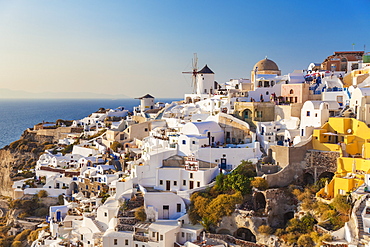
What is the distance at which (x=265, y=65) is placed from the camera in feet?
130

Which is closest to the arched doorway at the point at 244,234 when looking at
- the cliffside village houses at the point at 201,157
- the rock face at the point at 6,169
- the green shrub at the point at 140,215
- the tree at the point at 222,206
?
the tree at the point at 222,206

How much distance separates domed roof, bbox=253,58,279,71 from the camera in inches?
1558

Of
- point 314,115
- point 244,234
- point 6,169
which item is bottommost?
point 6,169

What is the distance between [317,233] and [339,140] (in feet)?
23.7

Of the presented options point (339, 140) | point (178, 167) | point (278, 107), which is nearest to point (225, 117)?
point (278, 107)

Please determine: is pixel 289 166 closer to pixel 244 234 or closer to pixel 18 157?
pixel 244 234

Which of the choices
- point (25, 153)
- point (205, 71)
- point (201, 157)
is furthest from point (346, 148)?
point (25, 153)

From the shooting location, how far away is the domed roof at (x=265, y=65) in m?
39.6

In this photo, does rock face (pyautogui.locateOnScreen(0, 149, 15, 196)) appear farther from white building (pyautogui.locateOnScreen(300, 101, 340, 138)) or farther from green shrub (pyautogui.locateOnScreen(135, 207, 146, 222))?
white building (pyautogui.locateOnScreen(300, 101, 340, 138))

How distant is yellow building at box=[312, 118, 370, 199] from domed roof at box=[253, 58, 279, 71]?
15.5m

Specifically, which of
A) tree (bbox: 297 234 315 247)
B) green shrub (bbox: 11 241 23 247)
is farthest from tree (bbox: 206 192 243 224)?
green shrub (bbox: 11 241 23 247)

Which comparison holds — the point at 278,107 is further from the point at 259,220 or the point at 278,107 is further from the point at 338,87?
the point at 259,220

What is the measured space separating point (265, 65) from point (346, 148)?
17884mm

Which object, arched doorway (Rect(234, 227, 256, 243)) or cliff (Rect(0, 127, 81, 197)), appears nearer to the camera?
arched doorway (Rect(234, 227, 256, 243))
